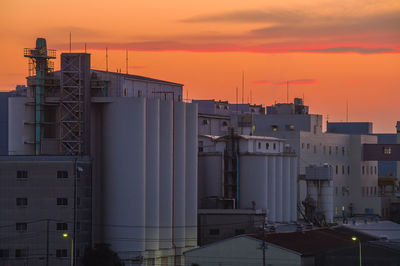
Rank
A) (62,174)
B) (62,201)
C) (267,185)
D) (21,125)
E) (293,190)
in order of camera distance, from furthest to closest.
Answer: (293,190)
(267,185)
(21,125)
(62,174)
(62,201)

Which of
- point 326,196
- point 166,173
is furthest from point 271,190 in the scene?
point 166,173

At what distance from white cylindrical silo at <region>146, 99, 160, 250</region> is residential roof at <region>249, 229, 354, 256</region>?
35.7ft

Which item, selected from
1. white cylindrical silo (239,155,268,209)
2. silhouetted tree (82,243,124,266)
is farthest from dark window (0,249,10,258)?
white cylindrical silo (239,155,268,209)

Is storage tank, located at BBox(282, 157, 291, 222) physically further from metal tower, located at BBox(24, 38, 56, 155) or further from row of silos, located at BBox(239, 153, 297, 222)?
metal tower, located at BBox(24, 38, 56, 155)

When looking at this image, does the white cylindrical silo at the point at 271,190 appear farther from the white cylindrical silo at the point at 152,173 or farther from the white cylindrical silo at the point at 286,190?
the white cylindrical silo at the point at 152,173

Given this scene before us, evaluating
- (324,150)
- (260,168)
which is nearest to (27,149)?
(260,168)

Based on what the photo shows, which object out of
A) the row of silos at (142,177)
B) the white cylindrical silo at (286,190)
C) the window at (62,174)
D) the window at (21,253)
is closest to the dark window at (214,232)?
the row of silos at (142,177)

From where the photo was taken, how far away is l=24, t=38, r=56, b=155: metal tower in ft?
286

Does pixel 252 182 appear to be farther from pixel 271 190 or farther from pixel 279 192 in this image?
pixel 279 192

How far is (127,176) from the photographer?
8631cm

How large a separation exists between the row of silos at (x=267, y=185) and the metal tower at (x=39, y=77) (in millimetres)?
24754

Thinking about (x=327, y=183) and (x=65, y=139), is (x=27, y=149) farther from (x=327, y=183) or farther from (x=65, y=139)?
(x=327, y=183)

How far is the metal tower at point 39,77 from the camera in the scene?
87.2 meters

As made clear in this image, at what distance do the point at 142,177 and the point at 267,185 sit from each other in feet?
68.9
